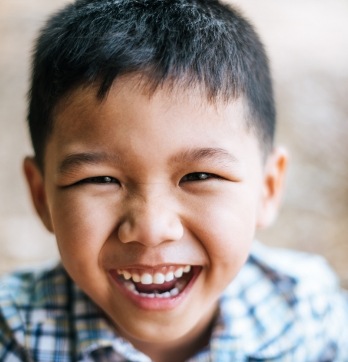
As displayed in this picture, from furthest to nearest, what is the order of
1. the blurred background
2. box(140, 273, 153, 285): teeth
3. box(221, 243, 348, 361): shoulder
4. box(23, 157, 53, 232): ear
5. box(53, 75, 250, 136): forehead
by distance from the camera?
the blurred background → box(221, 243, 348, 361): shoulder → box(23, 157, 53, 232): ear → box(140, 273, 153, 285): teeth → box(53, 75, 250, 136): forehead

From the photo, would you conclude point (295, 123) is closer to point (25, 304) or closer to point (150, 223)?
point (25, 304)

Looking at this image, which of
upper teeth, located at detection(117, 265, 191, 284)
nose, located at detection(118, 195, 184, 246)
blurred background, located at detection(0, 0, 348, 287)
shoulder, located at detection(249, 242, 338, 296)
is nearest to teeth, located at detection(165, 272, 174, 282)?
upper teeth, located at detection(117, 265, 191, 284)

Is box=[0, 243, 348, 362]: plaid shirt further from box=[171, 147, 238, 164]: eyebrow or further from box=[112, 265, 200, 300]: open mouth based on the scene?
box=[171, 147, 238, 164]: eyebrow

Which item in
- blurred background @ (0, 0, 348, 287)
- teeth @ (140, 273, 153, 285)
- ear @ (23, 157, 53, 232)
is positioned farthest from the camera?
blurred background @ (0, 0, 348, 287)

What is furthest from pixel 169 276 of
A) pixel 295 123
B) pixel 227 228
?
pixel 295 123

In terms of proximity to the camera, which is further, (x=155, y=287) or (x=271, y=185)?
(x=271, y=185)

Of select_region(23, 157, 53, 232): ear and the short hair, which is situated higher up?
the short hair

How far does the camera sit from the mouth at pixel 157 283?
1.05 m

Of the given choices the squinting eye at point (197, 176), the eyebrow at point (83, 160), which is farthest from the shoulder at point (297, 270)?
the eyebrow at point (83, 160)

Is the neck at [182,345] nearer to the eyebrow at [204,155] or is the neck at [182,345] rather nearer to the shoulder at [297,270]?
the shoulder at [297,270]

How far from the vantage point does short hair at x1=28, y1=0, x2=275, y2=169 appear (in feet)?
3.13

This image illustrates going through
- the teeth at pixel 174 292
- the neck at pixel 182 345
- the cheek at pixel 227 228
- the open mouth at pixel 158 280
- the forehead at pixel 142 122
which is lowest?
the neck at pixel 182 345

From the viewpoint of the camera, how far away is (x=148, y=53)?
3.13 ft

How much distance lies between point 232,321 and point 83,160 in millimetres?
492
